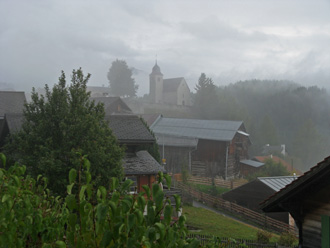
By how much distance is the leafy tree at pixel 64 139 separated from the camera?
14.5 m

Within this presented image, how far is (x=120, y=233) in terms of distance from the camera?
2.67 metres

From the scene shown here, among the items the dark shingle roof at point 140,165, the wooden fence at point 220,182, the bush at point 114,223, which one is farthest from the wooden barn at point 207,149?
the bush at point 114,223

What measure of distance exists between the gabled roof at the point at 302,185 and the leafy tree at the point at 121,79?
9640 centimetres

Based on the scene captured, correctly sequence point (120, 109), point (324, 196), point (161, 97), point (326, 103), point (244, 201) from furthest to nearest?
point (326, 103), point (161, 97), point (120, 109), point (244, 201), point (324, 196)

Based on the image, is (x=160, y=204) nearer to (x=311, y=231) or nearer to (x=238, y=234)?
(x=311, y=231)

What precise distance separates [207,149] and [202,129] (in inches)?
129

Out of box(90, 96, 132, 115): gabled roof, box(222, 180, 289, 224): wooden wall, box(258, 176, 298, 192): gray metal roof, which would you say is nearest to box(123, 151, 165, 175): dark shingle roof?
box(222, 180, 289, 224): wooden wall

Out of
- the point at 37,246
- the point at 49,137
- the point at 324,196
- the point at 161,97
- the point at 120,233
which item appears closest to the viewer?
the point at 120,233

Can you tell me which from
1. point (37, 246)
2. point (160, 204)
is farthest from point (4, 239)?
point (160, 204)

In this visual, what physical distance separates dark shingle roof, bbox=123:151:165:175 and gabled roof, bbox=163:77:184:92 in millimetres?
81027

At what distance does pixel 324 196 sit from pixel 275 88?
122748 mm

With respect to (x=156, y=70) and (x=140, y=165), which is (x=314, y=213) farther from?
(x=156, y=70)

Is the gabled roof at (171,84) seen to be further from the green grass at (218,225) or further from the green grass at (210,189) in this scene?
the green grass at (218,225)

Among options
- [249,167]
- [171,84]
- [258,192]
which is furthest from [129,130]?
[171,84]
